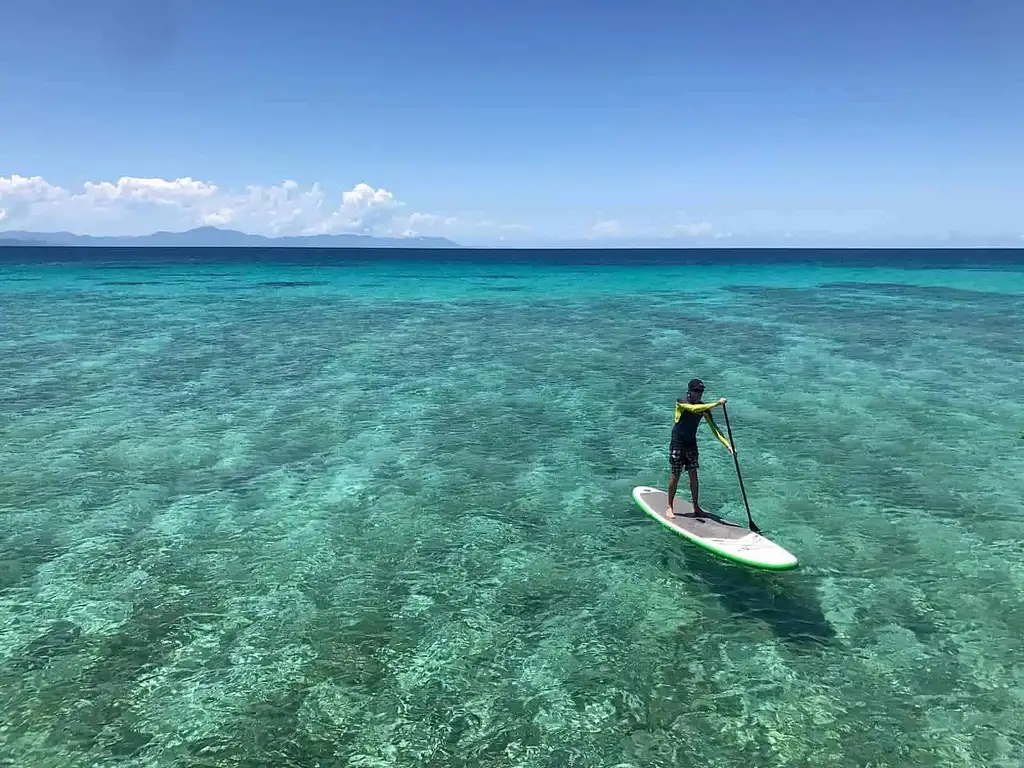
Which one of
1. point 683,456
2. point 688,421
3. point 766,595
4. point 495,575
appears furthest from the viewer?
point 683,456

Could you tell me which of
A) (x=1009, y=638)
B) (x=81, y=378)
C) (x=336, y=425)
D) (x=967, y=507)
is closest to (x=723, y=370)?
(x=967, y=507)

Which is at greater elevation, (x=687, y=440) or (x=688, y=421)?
(x=688, y=421)

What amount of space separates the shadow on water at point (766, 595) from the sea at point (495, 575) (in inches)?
2.4

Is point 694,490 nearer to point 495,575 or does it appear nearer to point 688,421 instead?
point 688,421

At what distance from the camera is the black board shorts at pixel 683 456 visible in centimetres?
1423

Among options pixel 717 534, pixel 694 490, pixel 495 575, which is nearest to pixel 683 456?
pixel 694 490

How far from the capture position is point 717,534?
1342cm

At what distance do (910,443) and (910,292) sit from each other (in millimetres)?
66868

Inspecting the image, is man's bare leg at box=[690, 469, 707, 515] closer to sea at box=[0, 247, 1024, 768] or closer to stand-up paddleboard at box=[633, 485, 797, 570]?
stand-up paddleboard at box=[633, 485, 797, 570]

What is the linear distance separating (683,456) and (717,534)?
1.80 metres

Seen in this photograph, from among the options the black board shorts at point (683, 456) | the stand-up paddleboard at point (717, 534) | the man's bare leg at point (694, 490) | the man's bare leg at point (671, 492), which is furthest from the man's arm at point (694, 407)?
the stand-up paddleboard at point (717, 534)

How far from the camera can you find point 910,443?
65.5ft

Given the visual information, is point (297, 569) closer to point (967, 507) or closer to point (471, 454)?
point (471, 454)

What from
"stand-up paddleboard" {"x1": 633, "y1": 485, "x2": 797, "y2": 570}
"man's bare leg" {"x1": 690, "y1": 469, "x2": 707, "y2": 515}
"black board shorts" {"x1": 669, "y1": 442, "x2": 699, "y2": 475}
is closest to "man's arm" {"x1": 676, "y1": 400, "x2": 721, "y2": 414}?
"black board shorts" {"x1": 669, "y1": 442, "x2": 699, "y2": 475}
